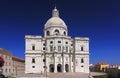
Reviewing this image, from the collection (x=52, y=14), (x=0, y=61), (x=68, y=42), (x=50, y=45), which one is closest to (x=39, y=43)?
(x=50, y=45)

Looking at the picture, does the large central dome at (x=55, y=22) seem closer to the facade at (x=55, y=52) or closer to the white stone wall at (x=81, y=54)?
the facade at (x=55, y=52)

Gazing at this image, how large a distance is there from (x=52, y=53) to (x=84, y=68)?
40.3 ft

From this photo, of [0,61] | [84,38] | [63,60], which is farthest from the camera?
[84,38]

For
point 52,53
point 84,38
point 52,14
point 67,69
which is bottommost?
point 67,69

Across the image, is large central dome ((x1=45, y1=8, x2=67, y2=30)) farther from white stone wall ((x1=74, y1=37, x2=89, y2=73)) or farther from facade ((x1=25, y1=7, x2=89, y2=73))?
white stone wall ((x1=74, y1=37, x2=89, y2=73))

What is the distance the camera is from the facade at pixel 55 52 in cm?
6856

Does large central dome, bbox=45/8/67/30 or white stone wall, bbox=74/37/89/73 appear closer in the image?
white stone wall, bbox=74/37/89/73

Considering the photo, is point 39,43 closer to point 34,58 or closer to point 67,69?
point 34,58

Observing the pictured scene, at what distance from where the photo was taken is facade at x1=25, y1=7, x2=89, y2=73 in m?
68.6

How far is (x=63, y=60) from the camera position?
68125 mm

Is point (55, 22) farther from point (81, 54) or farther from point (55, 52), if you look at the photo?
point (81, 54)

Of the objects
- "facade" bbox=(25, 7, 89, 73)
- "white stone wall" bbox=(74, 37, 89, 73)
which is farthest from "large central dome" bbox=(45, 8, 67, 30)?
"white stone wall" bbox=(74, 37, 89, 73)

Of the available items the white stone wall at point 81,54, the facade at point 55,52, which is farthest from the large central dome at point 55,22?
the white stone wall at point 81,54

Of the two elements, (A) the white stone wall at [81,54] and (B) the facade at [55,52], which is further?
(A) the white stone wall at [81,54]
